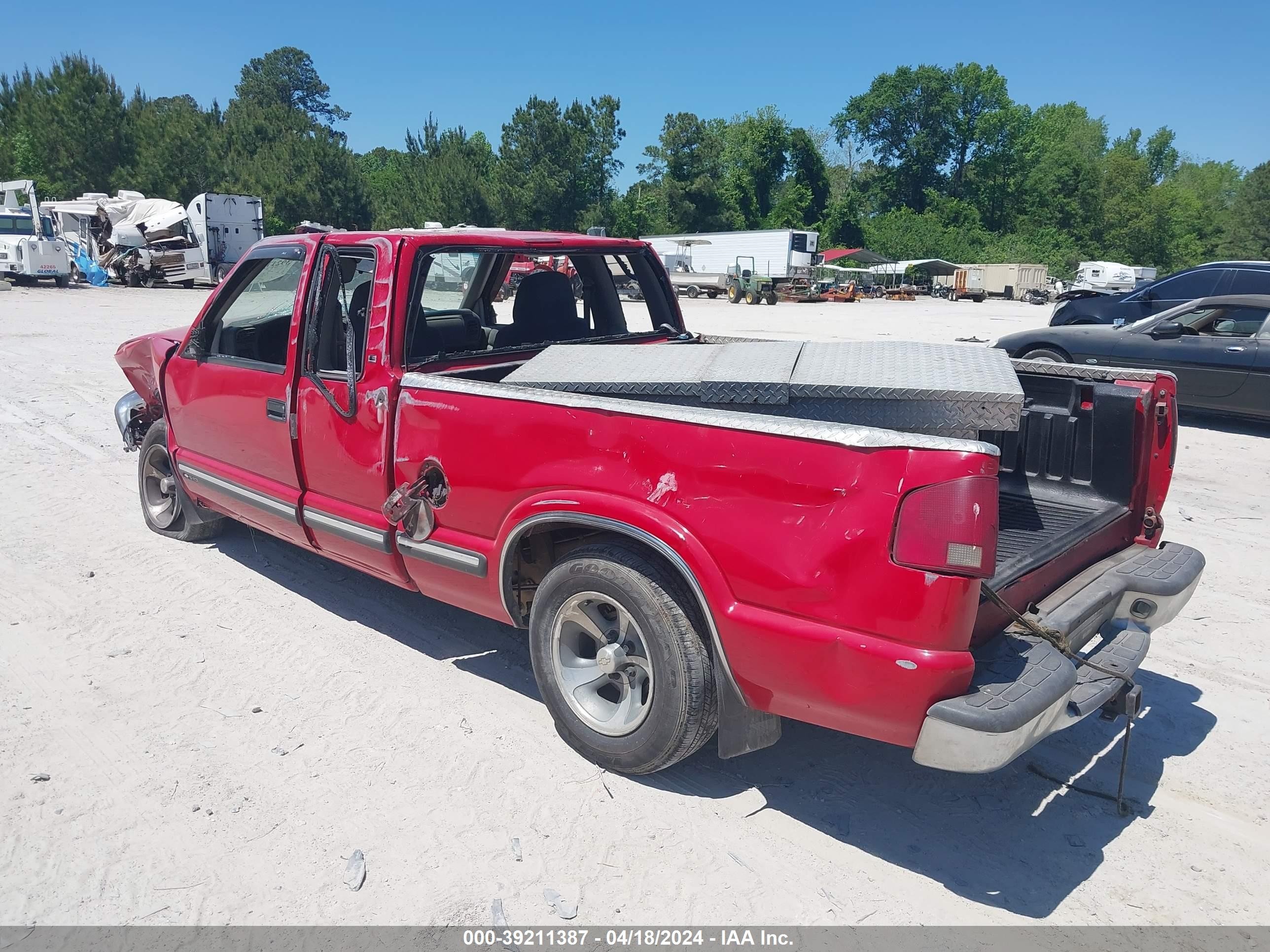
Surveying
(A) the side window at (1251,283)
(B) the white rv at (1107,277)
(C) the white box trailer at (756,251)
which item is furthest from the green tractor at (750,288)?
(A) the side window at (1251,283)

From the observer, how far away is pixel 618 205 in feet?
223

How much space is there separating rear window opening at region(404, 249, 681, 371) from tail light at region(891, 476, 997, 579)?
2330 millimetres

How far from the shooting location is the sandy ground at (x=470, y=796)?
8.91 ft

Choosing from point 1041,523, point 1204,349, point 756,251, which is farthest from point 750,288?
point 1041,523

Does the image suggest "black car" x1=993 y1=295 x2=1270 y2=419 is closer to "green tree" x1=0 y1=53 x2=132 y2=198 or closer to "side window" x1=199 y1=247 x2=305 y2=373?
"side window" x1=199 y1=247 x2=305 y2=373

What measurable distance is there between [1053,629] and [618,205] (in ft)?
225

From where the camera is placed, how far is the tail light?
7.89ft

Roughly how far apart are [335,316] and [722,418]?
2334 mm

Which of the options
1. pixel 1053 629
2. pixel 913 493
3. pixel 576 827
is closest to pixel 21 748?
pixel 576 827

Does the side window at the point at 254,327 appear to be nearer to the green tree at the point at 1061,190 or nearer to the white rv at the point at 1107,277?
the white rv at the point at 1107,277

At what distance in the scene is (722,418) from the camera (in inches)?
109

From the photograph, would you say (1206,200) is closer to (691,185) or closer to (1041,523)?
(691,185)

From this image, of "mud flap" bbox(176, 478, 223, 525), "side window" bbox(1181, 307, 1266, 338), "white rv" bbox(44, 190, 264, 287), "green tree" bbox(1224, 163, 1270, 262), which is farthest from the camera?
"green tree" bbox(1224, 163, 1270, 262)

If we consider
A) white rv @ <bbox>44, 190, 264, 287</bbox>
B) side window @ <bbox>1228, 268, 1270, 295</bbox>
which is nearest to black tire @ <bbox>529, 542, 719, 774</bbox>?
side window @ <bbox>1228, 268, 1270, 295</bbox>
